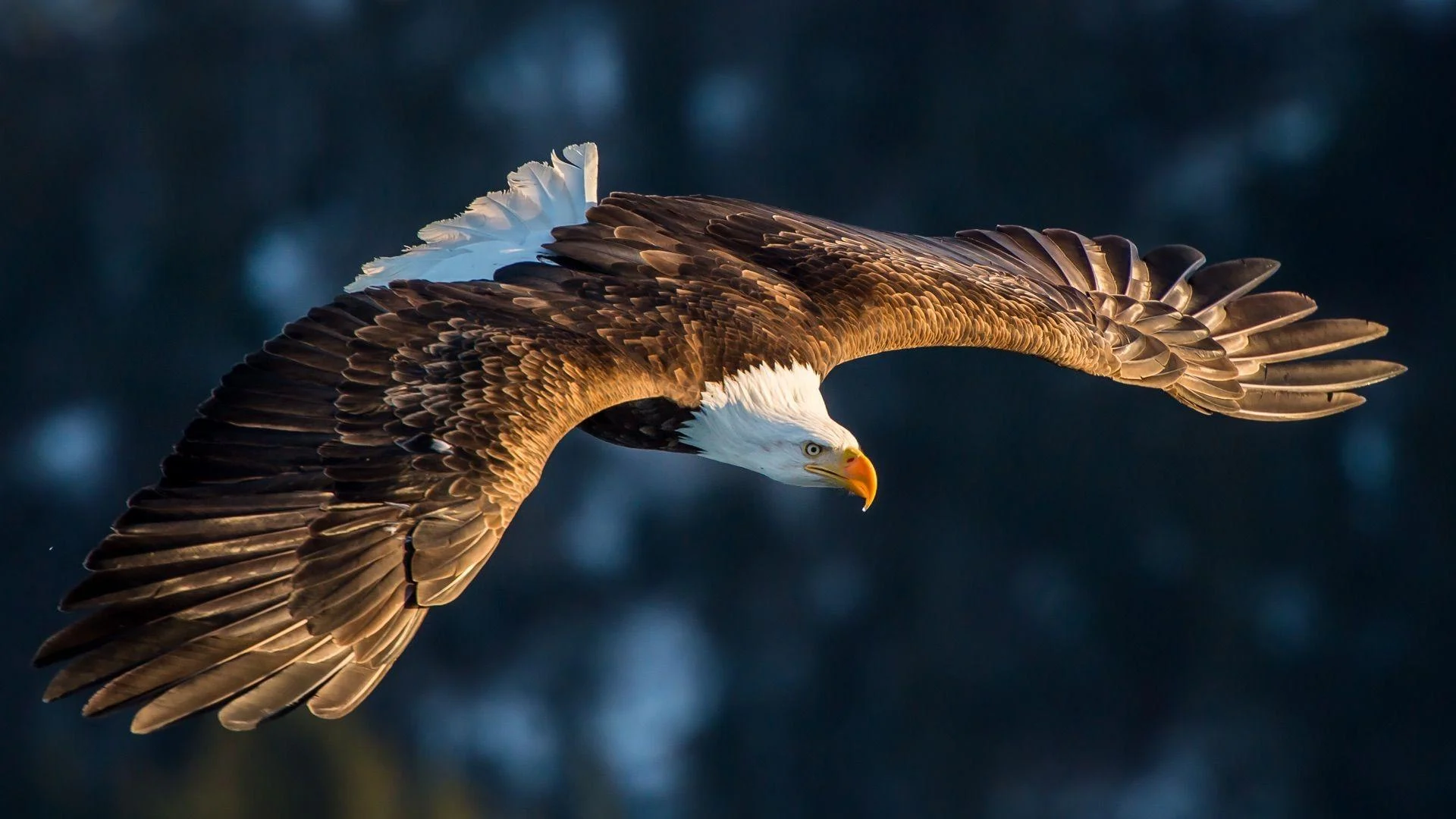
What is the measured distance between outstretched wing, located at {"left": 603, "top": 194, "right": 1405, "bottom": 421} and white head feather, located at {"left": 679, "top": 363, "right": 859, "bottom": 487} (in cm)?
40

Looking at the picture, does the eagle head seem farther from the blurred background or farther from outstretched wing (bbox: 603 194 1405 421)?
the blurred background

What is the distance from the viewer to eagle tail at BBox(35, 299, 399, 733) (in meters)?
5.48

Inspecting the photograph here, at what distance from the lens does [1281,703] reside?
71.8ft

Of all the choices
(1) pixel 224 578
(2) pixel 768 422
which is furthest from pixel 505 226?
(1) pixel 224 578

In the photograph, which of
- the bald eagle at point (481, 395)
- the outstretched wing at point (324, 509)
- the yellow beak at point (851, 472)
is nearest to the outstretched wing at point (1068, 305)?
the bald eagle at point (481, 395)

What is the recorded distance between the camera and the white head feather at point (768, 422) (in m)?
7.06

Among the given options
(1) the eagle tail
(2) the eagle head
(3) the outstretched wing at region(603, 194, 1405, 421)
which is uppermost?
(3) the outstretched wing at region(603, 194, 1405, 421)

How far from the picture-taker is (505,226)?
819cm

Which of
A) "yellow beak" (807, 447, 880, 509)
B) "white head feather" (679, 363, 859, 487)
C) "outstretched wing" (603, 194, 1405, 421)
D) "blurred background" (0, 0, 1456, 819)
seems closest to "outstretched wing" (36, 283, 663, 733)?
"white head feather" (679, 363, 859, 487)

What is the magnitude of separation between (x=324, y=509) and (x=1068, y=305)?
4433 millimetres

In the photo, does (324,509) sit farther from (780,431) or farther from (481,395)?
(780,431)

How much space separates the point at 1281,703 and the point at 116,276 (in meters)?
16.4

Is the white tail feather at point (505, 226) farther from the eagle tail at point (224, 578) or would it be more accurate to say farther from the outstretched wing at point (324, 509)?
the eagle tail at point (224, 578)

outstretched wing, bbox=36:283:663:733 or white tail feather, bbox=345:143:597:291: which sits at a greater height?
white tail feather, bbox=345:143:597:291
